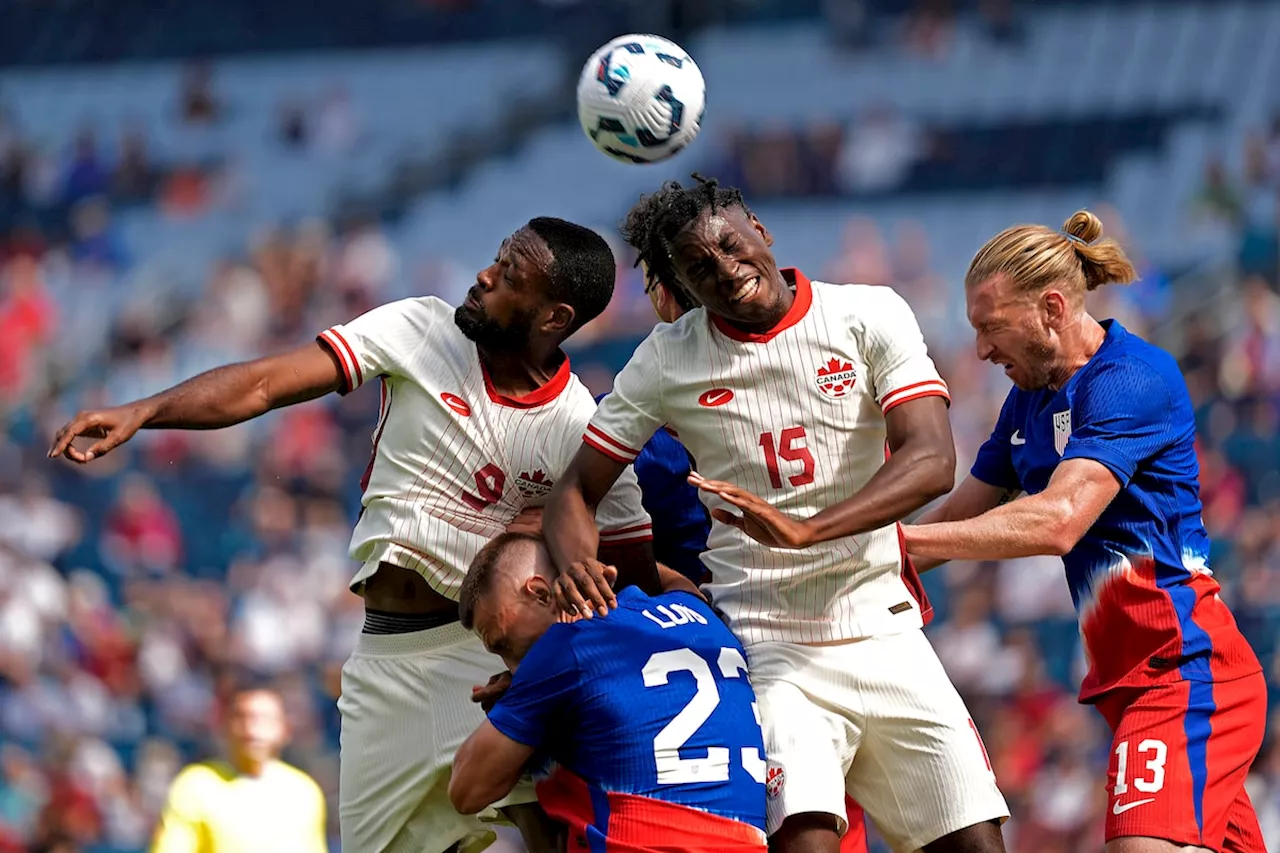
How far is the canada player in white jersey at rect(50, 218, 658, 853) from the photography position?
17.6ft

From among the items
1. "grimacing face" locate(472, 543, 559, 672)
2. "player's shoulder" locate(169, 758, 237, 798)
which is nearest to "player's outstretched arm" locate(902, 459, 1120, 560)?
"grimacing face" locate(472, 543, 559, 672)

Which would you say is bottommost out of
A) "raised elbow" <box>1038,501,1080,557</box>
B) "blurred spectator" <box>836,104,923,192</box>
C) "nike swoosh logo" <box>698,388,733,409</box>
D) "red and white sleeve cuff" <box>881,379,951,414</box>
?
"raised elbow" <box>1038,501,1080,557</box>

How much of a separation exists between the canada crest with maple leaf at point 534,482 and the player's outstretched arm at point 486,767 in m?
1.15

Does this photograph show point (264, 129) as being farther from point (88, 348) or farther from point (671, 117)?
point (671, 117)

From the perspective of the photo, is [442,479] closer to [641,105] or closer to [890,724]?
[641,105]

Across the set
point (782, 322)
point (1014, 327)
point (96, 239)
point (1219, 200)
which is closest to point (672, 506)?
point (782, 322)

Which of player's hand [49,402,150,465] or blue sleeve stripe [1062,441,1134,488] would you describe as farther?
blue sleeve stripe [1062,441,1134,488]

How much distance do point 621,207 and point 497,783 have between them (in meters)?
15.1

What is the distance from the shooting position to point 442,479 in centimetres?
545

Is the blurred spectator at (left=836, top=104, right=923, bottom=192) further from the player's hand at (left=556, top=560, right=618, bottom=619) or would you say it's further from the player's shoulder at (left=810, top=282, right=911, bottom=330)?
the player's hand at (left=556, top=560, right=618, bottom=619)

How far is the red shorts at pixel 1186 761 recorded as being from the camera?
4801 millimetres

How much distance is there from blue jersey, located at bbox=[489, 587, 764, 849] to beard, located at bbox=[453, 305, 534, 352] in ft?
4.06

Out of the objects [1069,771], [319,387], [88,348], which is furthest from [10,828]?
[319,387]

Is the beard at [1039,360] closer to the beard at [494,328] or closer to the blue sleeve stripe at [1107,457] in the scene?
the blue sleeve stripe at [1107,457]
